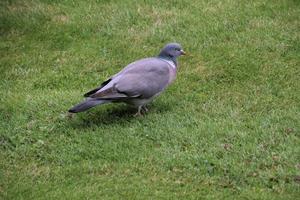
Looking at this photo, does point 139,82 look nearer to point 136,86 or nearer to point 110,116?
point 136,86

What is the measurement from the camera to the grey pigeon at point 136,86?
601cm

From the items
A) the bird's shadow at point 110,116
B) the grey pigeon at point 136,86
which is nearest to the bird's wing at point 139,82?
the grey pigeon at point 136,86

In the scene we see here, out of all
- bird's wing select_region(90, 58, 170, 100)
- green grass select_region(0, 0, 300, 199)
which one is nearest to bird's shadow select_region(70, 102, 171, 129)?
green grass select_region(0, 0, 300, 199)

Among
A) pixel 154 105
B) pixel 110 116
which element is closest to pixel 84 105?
pixel 110 116

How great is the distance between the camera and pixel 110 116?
6402 mm

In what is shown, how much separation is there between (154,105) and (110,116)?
539 millimetres

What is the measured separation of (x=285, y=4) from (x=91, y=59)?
116 inches

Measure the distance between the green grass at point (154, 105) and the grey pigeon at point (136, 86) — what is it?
0.26 meters

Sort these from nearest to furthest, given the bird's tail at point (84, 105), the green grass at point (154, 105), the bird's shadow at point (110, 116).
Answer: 1. the green grass at point (154, 105)
2. the bird's tail at point (84, 105)
3. the bird's shadow at point (110, 116)

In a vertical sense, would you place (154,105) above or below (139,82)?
below

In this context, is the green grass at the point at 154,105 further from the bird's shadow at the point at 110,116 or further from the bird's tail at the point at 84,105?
the bird's tail at the point at 84,105

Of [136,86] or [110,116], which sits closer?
A: [136,86]

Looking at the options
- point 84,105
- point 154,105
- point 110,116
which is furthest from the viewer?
point 154,105

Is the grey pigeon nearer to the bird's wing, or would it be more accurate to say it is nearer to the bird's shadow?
the bird's wing
